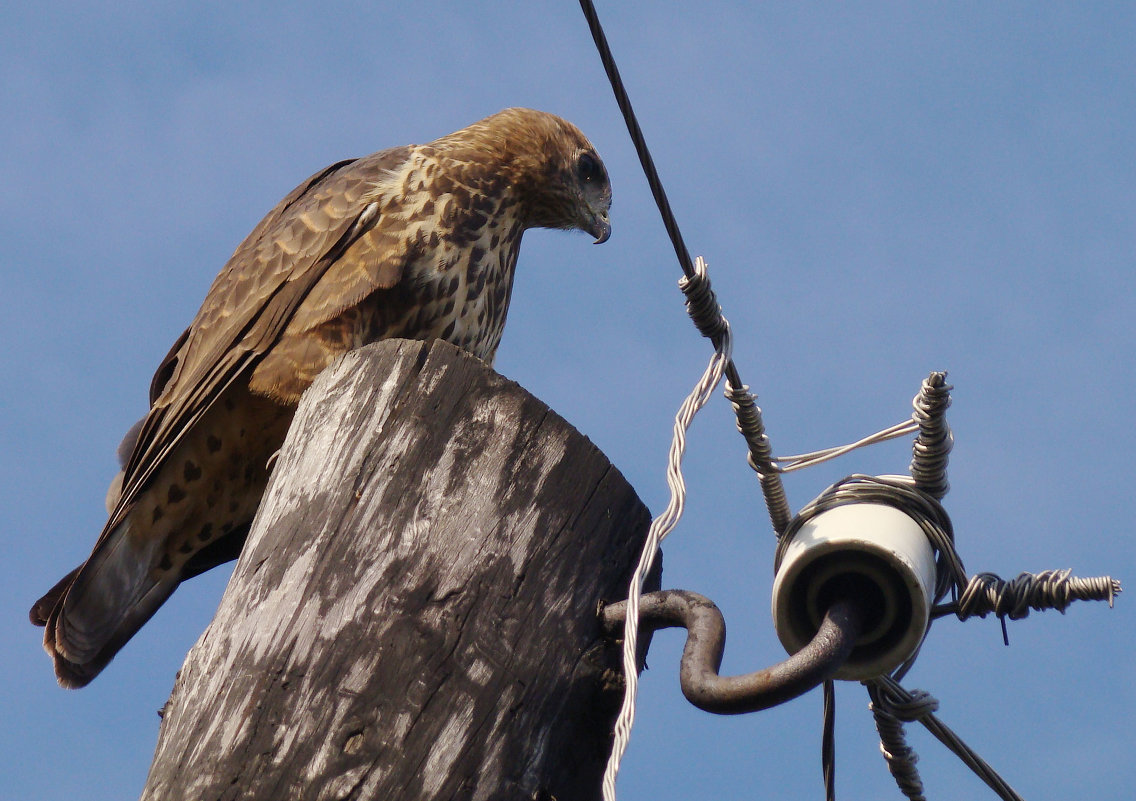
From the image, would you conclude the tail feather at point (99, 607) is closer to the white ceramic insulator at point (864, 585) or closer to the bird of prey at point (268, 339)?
the bird of prey at point (268, 339)

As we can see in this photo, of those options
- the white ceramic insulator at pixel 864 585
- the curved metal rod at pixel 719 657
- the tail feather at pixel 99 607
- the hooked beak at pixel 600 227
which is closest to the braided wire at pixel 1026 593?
the white ceramic insulator at pixel 864 585

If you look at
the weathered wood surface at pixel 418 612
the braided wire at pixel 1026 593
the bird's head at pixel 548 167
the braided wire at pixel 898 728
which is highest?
the bird's head at pixel 548 167

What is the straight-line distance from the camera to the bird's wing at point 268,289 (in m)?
4.00

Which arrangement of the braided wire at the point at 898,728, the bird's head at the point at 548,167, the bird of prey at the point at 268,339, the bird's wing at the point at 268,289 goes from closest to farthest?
1. the braided wire at the point at 898,728
2. the bird of prey at the point at 268,339
3. the bird's wing at the point at 268,289
4. the bird's head at the point at 548,167

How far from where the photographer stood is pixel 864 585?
2.54 meters

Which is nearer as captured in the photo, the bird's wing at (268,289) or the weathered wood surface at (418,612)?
the weathered wood surface at (418,612)

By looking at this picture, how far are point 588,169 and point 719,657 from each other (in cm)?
341

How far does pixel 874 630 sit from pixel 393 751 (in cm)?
102

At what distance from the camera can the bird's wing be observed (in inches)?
157

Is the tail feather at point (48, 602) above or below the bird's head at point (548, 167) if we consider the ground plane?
below

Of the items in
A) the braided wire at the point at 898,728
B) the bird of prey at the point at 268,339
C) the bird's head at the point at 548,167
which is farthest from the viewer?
the bird's head at the point at 548,167

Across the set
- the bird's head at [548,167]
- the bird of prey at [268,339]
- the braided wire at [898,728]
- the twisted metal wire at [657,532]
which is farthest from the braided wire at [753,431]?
the bird's head at [548,167]

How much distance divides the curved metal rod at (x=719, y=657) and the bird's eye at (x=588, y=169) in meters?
3.11

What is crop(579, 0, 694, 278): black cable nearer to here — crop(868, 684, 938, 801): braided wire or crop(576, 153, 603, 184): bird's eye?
crop(868, 684, 938, 801): braided wire
